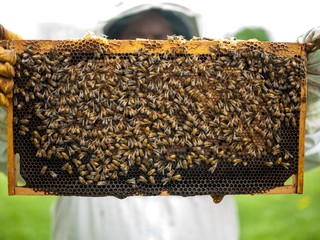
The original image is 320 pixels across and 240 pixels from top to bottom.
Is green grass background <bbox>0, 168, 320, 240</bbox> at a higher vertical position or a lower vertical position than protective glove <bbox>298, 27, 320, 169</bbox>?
lower

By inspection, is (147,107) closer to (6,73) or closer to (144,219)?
(6,73)

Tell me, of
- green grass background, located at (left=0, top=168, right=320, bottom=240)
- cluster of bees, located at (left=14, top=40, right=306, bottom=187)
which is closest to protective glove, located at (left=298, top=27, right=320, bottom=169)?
cluster of bees, located at (left=14, top=40, right=306, bottom=187)

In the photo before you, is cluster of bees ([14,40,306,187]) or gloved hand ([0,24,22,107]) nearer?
gloved hand ([0,24,22,107])

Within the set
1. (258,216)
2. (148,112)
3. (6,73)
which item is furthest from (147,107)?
(258,216)

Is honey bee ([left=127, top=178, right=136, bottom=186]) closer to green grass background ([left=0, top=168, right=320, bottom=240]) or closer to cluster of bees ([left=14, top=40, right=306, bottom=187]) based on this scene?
cluster of bees ([left=14, top=40, right=306, bottom=187])

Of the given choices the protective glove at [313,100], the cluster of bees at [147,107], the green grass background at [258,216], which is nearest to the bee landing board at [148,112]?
the cluster of bees at [147,107]

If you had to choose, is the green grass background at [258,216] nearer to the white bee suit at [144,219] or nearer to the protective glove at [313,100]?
the white bee suit at [144,219]

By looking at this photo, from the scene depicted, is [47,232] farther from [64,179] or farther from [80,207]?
[64,179]
